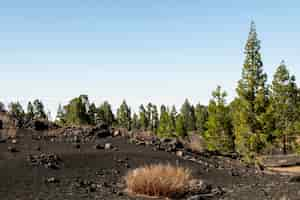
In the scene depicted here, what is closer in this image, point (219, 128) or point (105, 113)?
point (219, 128)

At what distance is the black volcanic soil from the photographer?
31.2 ft

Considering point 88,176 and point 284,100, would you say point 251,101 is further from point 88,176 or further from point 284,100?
point 88,176

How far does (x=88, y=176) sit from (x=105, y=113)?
247 ft

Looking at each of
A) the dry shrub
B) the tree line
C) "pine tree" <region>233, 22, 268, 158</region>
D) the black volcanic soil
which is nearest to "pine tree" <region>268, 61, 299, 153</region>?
the tree line

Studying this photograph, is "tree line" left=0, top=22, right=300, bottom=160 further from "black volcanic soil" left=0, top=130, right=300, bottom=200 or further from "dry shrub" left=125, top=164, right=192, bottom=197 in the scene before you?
"dry shrub" left=125, top=164, right=192, bottom=197

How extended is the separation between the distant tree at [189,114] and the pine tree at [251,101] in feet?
227

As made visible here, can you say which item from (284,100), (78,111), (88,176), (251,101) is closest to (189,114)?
(78,111)

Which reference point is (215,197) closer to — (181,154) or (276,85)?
(181,154)

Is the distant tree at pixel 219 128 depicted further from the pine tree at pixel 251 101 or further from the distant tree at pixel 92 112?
the distant tree at pixel 92 112

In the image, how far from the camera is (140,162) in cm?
1584

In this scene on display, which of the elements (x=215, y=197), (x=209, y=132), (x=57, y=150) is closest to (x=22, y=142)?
(x=57, y=150)

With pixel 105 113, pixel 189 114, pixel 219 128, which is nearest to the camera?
pixel 219 128

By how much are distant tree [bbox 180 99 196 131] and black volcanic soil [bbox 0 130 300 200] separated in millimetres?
82255

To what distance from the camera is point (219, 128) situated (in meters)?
38.7
